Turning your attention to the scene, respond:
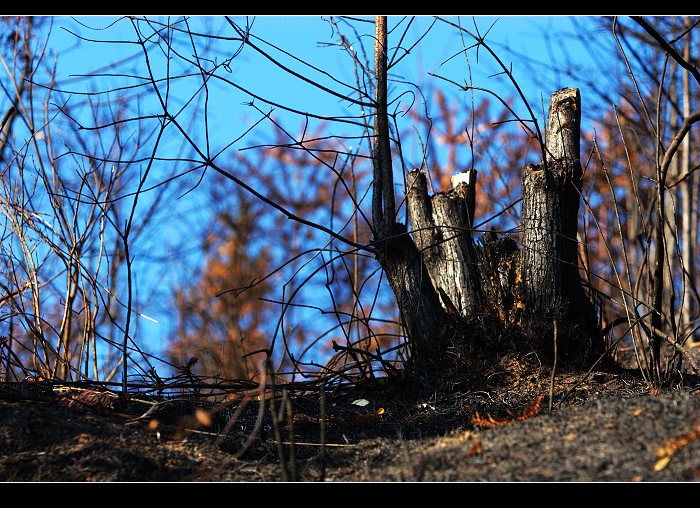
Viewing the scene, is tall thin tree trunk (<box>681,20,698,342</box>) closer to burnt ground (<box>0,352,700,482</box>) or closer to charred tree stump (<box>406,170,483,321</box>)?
charred tree stump (<box>406,170,483,321</box>)

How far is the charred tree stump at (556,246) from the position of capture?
3.28m

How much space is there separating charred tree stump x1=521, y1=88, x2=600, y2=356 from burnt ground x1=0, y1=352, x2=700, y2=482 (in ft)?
0.81

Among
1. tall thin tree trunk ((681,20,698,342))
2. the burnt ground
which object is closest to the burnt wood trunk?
the burnt ground

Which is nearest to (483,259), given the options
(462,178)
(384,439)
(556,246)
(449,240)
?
(449,240)

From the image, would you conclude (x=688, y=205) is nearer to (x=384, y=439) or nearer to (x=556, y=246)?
(x=556, y=246)

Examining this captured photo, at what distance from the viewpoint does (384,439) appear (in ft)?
8.45

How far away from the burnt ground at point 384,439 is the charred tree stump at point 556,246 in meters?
0.25

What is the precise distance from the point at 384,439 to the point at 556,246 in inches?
50.3

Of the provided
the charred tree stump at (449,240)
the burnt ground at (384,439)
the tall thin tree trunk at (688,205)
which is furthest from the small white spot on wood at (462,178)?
the tall thin tree trunk at (688,205)

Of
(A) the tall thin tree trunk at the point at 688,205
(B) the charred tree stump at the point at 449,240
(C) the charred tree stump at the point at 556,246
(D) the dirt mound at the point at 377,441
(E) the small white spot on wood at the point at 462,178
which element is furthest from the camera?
(A) the tall thin tree trunk at the point at 688,205

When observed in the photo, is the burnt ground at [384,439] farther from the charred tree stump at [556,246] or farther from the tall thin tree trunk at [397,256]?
the tall thin tree trunk at [397,256]

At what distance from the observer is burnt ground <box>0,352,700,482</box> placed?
2.02m
